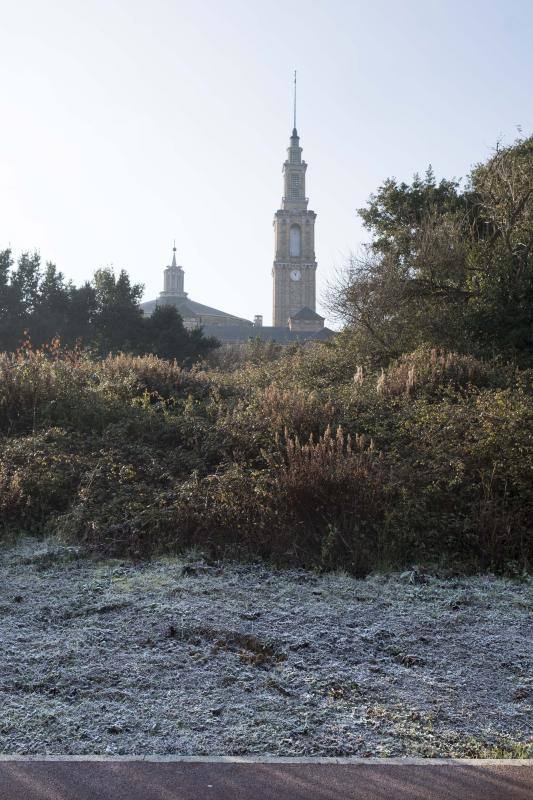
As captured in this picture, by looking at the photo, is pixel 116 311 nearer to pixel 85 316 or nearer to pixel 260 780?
pixel 85 316

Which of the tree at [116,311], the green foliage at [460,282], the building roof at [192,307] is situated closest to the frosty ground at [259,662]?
the green foliage at [460,282]

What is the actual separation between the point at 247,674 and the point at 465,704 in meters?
1.13

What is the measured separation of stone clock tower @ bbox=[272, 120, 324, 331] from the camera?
111312mm

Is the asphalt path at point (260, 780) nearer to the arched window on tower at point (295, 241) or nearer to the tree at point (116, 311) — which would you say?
the tree at point (116, 311)

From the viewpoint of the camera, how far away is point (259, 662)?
13.5 ft

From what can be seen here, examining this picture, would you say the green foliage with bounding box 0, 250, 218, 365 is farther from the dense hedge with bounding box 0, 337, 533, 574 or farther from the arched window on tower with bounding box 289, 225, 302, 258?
the arched window on tower with bounding box 289, 225, 302, 258

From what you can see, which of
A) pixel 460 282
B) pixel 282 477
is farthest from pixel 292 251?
pixel 282 477

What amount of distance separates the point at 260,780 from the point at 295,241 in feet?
373

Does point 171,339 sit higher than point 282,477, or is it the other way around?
point 171,339

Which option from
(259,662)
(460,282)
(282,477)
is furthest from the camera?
(460,282)

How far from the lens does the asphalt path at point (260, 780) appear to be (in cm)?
295

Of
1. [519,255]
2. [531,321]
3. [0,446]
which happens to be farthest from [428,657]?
[519,255]

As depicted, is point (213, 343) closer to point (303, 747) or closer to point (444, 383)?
point (444, 383)

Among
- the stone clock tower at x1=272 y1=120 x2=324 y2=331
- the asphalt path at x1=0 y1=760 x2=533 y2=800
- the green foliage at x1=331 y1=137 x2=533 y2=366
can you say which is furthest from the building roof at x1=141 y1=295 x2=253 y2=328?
the asphalt path at x1=0 y1=760 x2=533 y2=800
